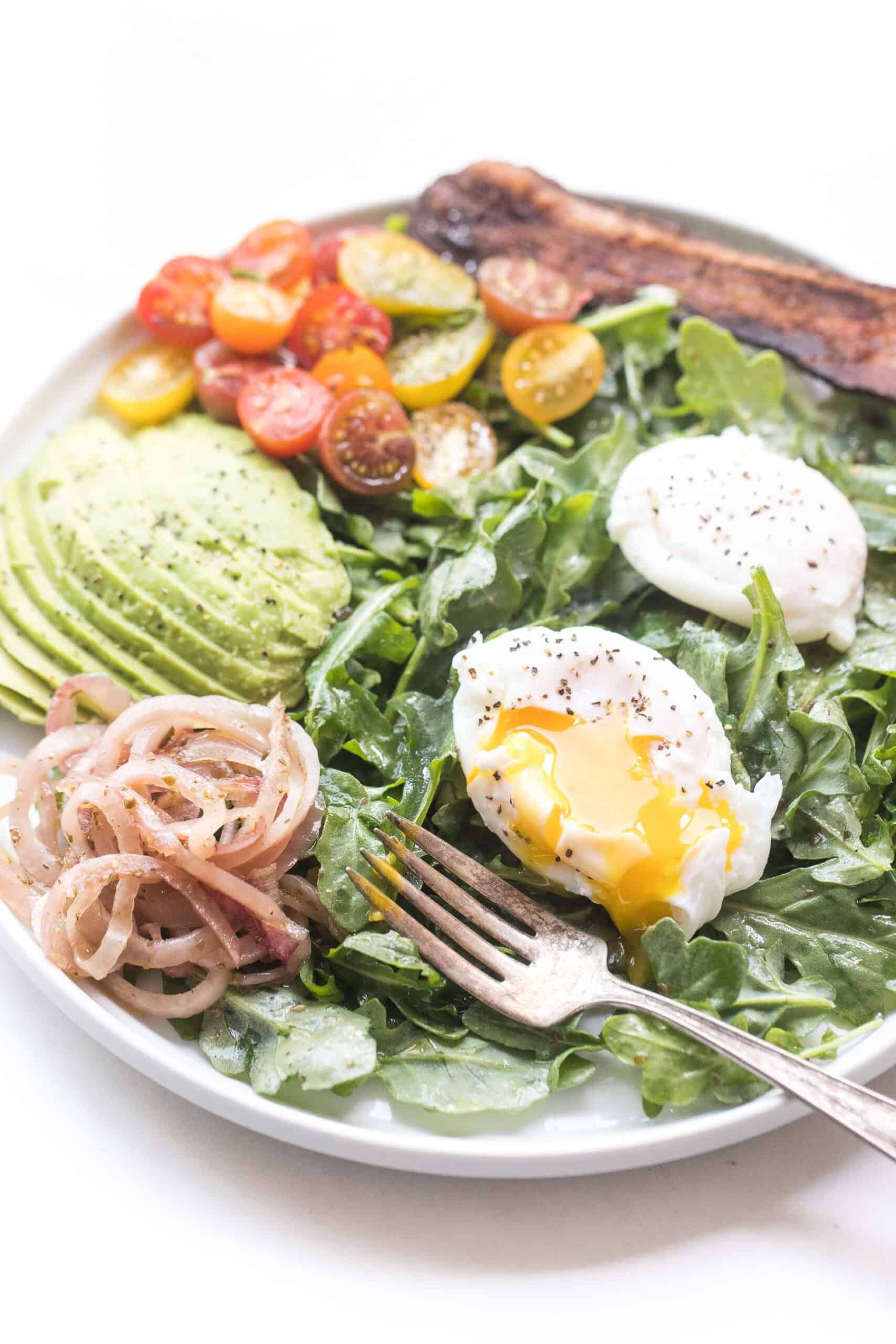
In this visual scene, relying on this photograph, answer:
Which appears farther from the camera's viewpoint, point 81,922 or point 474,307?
point 474,307

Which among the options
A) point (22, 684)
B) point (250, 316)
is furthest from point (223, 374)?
point (22, 684)

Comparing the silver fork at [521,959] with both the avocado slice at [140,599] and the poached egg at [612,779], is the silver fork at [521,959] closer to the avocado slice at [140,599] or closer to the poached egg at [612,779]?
the poached egg at [612,779]

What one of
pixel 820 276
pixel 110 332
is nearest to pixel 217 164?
pixel 110 332

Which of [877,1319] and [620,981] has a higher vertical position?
[620,981]

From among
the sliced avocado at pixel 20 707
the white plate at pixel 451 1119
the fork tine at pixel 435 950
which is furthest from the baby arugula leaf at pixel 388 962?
the sliced avocado at pixel 20 707

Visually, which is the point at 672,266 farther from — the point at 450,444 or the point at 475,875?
the point at 475,875

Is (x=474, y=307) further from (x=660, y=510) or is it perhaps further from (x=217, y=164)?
(x=217, y=164)
